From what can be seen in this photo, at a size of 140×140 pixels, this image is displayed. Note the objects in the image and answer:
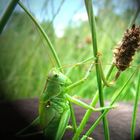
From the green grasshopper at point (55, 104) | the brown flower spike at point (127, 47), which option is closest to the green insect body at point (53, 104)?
the green grasshopper at point (55, 104)

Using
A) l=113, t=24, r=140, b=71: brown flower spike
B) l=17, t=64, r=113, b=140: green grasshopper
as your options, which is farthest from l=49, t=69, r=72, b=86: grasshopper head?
l=113, t=24, r=140, b=71: brown flower spike

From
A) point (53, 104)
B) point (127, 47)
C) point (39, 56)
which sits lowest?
point (53, 104)

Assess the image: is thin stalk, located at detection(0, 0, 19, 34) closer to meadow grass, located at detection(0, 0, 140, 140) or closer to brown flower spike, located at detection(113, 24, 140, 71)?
meadow grass, located at detection(0, 0, 140, 140)

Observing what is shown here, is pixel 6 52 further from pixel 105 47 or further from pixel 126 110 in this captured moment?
pixel 105 47

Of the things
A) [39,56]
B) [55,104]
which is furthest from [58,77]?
[39,56]

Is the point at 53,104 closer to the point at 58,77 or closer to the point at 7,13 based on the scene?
the point at 58,77

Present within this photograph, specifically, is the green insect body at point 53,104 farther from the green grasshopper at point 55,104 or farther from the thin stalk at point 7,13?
the thin stalk at point 7,13
